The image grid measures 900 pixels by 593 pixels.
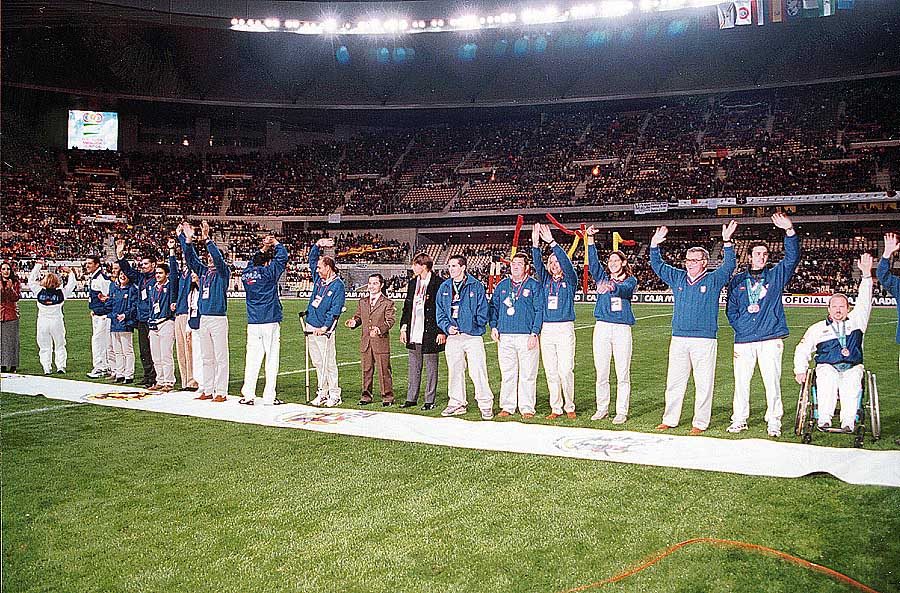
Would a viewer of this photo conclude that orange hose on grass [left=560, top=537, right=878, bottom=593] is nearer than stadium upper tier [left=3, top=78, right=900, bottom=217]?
Yes

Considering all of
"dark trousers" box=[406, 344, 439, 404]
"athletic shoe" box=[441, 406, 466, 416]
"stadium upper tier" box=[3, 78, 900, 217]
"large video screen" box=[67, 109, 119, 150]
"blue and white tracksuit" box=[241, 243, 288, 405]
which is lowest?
"athletic shoe" box=[441, 406, 466, 416]

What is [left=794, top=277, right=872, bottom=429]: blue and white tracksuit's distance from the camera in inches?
273

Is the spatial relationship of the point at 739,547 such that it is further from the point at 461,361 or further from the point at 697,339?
the point at 461,361

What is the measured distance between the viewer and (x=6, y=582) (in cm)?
386

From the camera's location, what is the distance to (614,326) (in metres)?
8.03

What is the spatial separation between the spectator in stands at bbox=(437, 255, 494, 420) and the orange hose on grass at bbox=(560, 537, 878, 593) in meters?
4.18

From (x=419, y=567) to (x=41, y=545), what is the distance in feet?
7.88

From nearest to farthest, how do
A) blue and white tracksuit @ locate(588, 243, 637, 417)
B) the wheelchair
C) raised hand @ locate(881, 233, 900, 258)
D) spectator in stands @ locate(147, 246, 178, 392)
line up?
raised hand @ locate(881, 233, 900, 258) → the wheelchair → blue and white tracksuit @ locate(588, 243, 637, 417) → spectator in stands @ locate(147, 246, 178, 392)

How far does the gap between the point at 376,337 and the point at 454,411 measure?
155 centimetres

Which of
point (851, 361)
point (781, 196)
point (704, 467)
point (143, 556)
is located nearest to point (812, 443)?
point (851, 361)

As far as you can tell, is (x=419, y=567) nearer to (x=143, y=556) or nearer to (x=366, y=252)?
(x=143, y=556)

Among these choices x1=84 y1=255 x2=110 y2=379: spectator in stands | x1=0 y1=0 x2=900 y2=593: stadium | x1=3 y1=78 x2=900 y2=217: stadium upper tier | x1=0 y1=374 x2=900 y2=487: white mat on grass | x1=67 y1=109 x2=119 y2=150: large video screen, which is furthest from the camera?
x1=67 y1=109 x2=119 y2=150: large video screen

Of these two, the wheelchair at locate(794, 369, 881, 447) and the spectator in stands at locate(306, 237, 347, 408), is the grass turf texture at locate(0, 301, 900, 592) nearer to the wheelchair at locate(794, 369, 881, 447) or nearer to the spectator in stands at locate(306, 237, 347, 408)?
the wheelchair at locate(794, 369, 881, 447)

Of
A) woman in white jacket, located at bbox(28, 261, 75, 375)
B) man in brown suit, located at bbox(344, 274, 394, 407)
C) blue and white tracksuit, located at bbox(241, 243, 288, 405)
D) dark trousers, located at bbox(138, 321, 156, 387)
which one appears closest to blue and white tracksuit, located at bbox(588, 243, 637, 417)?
man in brown suit, located at bbox(344, 274, 394, 407)
